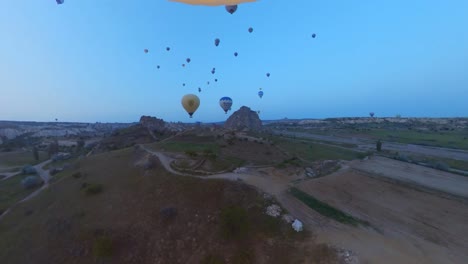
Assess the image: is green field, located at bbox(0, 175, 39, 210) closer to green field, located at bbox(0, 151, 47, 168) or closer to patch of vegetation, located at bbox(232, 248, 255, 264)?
green field, located at bbox(0, 151, 47, 168)

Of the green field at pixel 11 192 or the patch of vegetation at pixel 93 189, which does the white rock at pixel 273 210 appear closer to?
the patch of vegetation at pixel 93 189

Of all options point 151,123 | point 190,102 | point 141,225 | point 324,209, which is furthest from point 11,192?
point 324,209

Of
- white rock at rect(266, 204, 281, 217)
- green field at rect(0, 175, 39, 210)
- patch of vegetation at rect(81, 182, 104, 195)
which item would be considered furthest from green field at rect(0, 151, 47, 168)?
white rock at rect(266, 204, 281, 217)

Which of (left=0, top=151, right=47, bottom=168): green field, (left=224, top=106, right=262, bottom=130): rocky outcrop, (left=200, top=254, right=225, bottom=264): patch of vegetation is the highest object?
(left=224, top=106, right=262, bottom=130): rocky outcrop

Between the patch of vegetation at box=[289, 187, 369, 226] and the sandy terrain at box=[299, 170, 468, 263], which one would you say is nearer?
the sandy terrain at box=[299, 170, 468, 263]

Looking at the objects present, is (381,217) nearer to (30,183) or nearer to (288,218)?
(288,218)

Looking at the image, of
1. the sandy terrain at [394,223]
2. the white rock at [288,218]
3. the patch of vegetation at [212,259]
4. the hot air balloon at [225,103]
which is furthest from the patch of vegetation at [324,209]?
the hot air balloon at [225,103]
